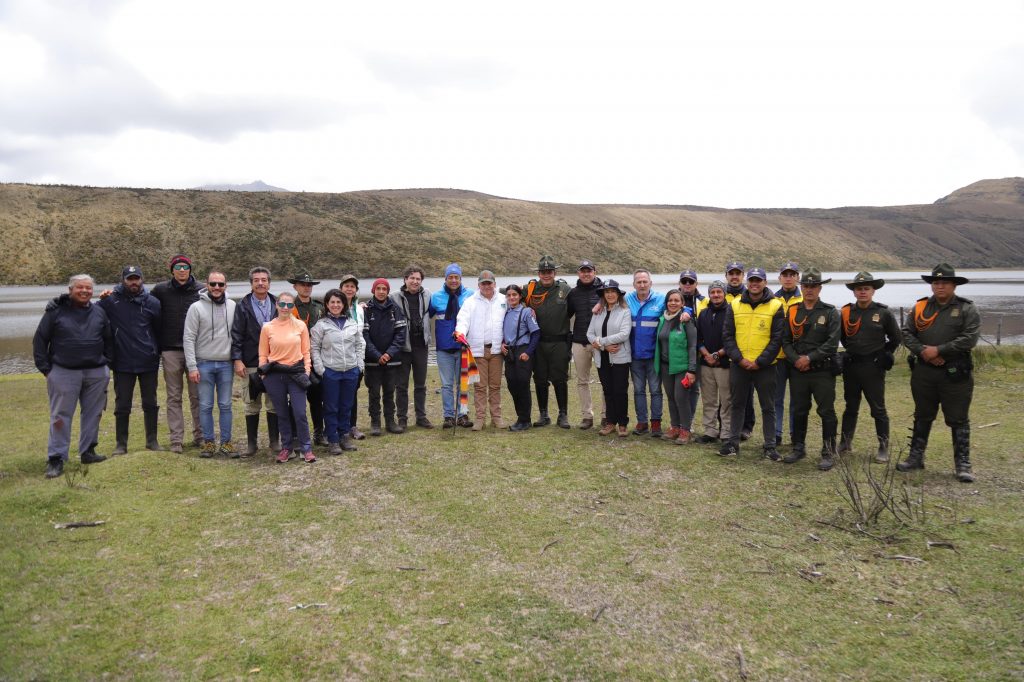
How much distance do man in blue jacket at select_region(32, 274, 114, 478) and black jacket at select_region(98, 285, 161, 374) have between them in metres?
0.25

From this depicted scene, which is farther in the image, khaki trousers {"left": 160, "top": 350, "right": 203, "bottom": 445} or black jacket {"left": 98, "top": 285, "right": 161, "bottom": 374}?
khaki trousers {"left": 160, "top": 350, "right": 203, "bottom": 445}

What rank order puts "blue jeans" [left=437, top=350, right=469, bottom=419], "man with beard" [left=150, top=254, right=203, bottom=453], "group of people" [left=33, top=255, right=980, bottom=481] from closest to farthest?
"group of people" [left=33, top=255, right=980, bottom=481] → "man with beard" [left=150, top=254, right=203, bottom=453] → "blue jeans" [left=437, top=350, right=469, bottom=419]

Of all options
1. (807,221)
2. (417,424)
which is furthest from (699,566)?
(807,221)

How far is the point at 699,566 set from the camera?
4.71 m

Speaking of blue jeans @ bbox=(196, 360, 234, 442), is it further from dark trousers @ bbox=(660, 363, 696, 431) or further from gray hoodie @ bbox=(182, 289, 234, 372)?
dark trousers @ bbox=(660, 363, 696, 431)

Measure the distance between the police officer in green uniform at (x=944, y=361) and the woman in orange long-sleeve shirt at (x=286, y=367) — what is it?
7.04 meters

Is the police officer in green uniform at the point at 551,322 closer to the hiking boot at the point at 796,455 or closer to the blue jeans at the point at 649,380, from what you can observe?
the blue jeans at the point at 649,380

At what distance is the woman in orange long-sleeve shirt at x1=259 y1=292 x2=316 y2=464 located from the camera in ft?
23.8

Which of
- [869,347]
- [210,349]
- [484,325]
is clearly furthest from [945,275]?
[210,349]

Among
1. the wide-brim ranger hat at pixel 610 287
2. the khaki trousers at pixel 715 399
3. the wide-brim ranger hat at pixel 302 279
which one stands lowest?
the khaki trousers at pixel 715 399

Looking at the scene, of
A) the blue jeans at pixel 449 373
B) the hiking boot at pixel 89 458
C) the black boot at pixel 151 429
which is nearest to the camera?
the hiking boot at pixel 89 458

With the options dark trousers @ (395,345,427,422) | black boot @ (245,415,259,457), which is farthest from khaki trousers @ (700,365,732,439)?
black boot @ (245,415,259,457)

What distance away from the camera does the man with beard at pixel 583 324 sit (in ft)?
29.0

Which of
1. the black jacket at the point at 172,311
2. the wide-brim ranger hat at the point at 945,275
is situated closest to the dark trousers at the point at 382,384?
the black jacket at the point at 172,311
